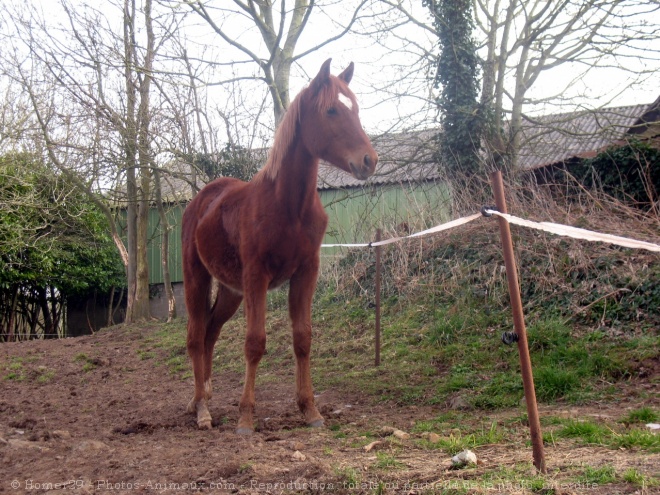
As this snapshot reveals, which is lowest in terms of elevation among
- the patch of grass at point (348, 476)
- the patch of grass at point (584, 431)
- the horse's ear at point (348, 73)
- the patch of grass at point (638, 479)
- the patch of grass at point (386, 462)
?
the patch of grass at point (584, 431)

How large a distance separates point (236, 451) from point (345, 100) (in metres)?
2.74

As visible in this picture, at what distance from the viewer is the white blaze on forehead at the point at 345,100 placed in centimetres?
465

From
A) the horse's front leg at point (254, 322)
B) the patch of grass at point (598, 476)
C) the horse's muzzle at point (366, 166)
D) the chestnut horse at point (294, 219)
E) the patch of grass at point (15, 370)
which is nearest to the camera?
the patch of grass at point (598, 476)

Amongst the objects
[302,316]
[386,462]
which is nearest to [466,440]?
[386,462]

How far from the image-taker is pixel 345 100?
4.67 m

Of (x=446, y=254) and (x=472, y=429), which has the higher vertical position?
(x=446, y=254)

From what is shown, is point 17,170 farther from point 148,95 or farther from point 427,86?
point 427,86

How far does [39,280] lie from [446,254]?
16.6 m

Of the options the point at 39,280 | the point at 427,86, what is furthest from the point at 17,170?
the point at 427,86

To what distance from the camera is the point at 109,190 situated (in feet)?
51.7

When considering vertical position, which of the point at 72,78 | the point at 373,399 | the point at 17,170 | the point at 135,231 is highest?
the point at 72,78

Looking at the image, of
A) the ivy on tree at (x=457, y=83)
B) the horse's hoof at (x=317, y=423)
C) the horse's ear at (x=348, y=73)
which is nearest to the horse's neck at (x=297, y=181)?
the horse's ear at (x=348, y=73)

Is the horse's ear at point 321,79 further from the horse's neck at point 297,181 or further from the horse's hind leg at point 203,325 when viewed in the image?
the horse's hind leg at point 203,325

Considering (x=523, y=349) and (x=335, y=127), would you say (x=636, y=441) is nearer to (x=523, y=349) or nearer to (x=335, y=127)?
(x=523, y=349)
